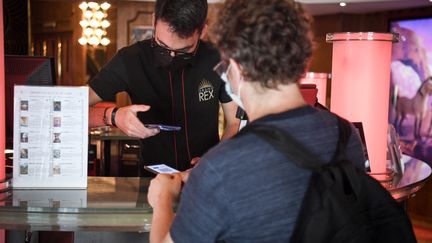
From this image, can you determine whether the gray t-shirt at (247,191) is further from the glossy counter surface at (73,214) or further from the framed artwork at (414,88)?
the framed artwork at (414,88)

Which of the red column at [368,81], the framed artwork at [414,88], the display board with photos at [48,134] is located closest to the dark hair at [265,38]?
the display board with photos at [48,134]

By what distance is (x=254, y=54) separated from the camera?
1.07 metres

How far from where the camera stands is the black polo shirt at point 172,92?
2309 mm

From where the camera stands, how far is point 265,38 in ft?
3.46

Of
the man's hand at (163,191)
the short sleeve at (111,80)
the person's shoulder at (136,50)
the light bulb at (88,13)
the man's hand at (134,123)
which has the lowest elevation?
the man's hand at (163,191)

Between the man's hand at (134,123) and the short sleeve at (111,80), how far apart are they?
1.43ft

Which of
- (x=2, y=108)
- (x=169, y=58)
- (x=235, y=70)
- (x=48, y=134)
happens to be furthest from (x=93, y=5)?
(x=235, y=70)

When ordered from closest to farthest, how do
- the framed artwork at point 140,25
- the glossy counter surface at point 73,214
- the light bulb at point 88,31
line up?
1. the glossy counter surface at point 73,214
2. the light bulb at point 88,31
3. the framed artwork at point 140,25

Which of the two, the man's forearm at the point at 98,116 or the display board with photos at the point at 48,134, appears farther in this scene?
the man's forearm at the point at 98,116

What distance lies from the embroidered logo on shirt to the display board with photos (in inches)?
26.6

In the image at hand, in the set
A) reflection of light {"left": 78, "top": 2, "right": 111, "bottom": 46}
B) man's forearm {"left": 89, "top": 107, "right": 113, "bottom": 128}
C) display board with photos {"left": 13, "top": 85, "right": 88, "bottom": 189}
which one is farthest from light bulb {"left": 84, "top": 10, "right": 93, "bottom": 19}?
display board with photos {"left": 13, "top": 85, "right": 88, "bottom": 189}

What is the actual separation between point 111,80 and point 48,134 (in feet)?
2.08

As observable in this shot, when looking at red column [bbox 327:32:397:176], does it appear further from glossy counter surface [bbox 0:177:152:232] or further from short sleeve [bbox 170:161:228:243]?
short sleeve [bbox 170:161:228:243]

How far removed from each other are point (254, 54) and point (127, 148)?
4790 mm
